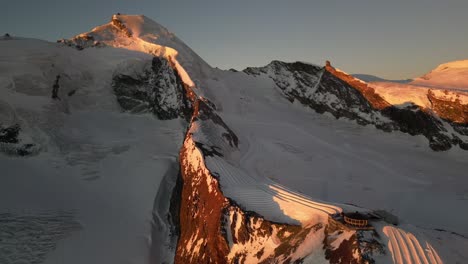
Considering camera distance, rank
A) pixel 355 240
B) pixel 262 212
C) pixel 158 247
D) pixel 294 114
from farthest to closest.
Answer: pixel 294 114 < pixel 158 247 < pixel 262 212 < pixel 355 240

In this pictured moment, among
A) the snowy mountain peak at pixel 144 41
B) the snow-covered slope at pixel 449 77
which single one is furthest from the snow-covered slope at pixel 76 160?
the snow-covered slope at pixel 449 77

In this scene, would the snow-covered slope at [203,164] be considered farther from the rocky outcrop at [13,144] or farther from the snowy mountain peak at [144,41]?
the rocky outcrop at [13,144]

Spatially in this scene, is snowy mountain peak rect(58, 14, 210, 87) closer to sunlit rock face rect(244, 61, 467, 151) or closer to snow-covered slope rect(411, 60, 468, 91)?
sunlit rock face rect(244, 61, 467, 151)

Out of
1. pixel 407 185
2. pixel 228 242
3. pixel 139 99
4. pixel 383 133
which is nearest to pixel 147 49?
pixel 139 99

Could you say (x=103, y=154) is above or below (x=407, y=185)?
below

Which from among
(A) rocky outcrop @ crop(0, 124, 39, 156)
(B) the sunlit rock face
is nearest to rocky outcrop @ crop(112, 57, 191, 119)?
(A) rocky outcrop @ crop(0, 124, 39, 156)

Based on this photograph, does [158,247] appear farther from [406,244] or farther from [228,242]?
[406,244]

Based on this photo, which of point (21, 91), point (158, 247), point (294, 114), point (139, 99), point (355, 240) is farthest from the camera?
point (294, 114)
